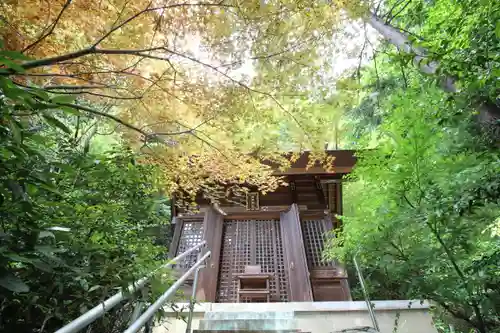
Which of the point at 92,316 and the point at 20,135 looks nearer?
the point at 20,135

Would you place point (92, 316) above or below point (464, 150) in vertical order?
below

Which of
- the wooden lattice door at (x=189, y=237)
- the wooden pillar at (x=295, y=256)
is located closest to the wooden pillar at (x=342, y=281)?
the wooden pillar at (x=295, y=256)

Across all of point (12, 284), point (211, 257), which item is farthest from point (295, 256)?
point (12, 284)

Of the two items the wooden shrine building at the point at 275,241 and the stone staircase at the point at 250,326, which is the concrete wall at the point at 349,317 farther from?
the wooden shrine building at the point at 275,241

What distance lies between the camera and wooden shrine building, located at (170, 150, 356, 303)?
17.7 feet

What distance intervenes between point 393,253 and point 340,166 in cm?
284

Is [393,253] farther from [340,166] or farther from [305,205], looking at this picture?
[305,205]

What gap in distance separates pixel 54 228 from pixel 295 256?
5020 millimetres

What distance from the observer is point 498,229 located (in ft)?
11.2

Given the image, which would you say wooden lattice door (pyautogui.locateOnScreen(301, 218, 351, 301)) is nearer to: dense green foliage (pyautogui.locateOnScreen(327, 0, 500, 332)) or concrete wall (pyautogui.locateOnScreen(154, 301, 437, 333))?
concrete wall (pyautogui.locateOnScreen(154, 301, 437, 333))

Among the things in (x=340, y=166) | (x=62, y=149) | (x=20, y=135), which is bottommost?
(x=20, y=135)

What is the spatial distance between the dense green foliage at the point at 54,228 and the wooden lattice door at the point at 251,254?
13.3ft

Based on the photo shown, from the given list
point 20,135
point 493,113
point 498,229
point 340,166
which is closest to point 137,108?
point 20,135

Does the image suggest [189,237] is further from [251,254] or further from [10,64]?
[10,64]
